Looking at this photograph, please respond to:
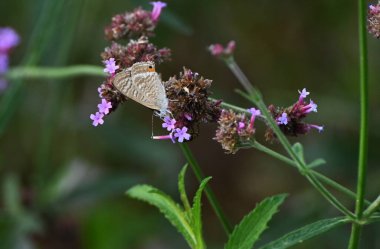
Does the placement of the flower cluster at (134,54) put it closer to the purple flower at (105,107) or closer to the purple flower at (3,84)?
the purple flower at (105,107)

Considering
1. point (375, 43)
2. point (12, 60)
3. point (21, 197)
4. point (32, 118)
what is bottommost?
point (375, 43)

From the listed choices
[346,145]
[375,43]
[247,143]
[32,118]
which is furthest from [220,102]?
[32,118]

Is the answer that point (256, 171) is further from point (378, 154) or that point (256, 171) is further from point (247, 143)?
point (247, 143)

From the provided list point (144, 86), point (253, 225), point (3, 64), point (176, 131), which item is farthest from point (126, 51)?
point (3, 64)

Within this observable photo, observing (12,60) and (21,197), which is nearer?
(21,197)

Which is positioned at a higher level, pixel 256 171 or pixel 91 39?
pixel 91 39

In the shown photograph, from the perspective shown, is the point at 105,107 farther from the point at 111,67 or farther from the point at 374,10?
the point at 374,10

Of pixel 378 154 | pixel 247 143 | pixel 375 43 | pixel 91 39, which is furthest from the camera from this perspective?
pixel 91 39

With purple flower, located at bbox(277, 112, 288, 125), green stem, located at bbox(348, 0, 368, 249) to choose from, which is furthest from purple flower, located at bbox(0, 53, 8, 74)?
green stem, located at bbox(348, 0, 368, 249)

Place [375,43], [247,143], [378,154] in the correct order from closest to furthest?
[247,143]
[378,154]
[375,43]

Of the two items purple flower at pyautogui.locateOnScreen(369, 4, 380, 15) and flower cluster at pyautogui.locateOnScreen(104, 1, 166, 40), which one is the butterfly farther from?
purple flower at pyautogui.locateOnScreen(369, 4, 380, 15)
